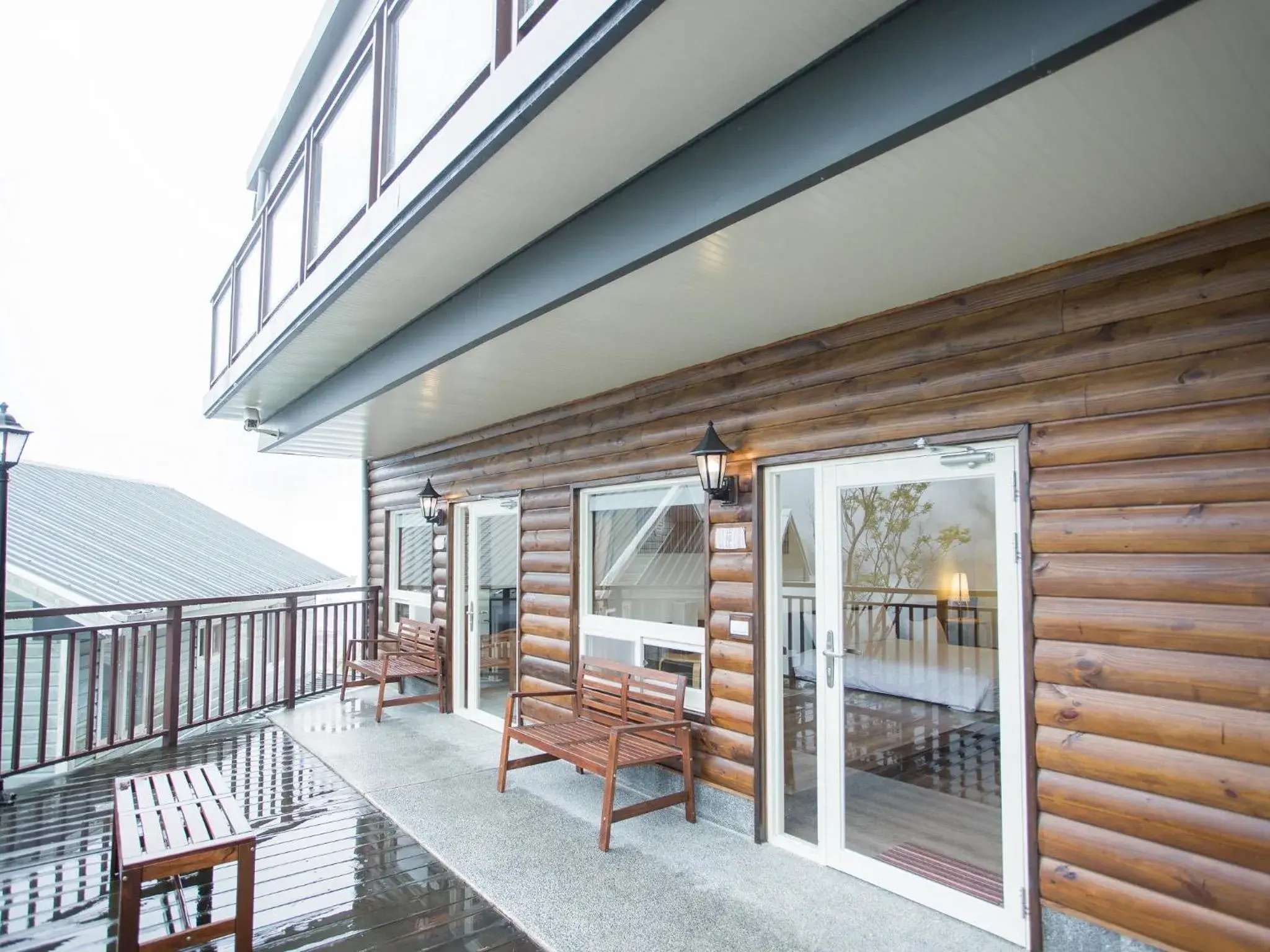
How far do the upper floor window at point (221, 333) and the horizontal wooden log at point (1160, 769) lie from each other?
20.6ft

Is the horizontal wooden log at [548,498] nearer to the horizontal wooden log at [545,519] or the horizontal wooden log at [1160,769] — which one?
the horizontal wooden log at [545,519]

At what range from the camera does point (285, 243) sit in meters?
4.90

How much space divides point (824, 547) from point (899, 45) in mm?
2247

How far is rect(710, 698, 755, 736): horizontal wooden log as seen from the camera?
3.85 meters

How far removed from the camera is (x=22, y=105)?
4650cm

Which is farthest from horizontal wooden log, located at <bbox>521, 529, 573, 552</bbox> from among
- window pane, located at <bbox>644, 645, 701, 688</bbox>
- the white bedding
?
the white bedding

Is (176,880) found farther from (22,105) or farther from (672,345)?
(22,105)

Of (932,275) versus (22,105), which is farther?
(22,105)

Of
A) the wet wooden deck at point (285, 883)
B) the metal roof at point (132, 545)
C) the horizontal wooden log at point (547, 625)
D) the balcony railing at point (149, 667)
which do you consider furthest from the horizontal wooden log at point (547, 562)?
the metal roof at point (132, 545)

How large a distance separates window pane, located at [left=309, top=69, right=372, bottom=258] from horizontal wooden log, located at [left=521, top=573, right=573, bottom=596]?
262cm

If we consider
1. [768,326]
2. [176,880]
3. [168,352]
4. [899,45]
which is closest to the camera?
[899,45]

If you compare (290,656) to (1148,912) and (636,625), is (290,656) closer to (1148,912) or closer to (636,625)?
(636,625)

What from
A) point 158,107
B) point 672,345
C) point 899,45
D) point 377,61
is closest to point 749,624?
point 672,345

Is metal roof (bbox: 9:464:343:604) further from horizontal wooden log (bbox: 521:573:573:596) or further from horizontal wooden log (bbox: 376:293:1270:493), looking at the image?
horizontal wooden log (bbox: 376:293:1270:493)
